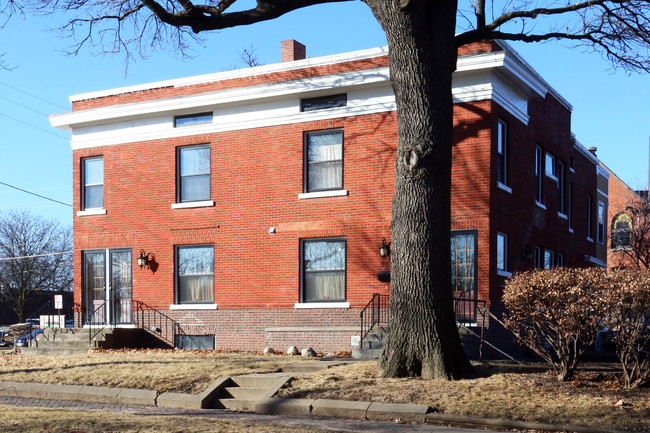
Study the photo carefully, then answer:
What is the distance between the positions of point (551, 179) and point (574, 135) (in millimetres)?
3245

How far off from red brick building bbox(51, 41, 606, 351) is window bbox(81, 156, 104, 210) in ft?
0.16

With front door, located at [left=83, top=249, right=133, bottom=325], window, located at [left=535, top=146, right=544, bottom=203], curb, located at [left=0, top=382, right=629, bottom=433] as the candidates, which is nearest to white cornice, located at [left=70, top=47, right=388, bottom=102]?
front door, located at [left=83, top=249, right=133, bottom=325]

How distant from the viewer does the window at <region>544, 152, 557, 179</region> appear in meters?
23.6

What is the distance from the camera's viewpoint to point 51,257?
5775 cm

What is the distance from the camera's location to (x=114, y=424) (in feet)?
31.3

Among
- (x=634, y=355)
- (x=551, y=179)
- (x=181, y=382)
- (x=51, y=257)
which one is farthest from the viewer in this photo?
(x=51, y=257)

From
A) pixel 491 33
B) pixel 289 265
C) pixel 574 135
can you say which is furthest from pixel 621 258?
pixel 491 33

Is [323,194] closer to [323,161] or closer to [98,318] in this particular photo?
[323,161]

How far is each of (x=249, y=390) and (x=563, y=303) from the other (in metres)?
5.28

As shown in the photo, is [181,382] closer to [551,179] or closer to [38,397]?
[38,397]

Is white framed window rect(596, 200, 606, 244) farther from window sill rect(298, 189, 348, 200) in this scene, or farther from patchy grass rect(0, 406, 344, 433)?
patchy grass rect(0, 406, 344, 433)

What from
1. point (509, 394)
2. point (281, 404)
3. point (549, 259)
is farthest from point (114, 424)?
point (549, 259)

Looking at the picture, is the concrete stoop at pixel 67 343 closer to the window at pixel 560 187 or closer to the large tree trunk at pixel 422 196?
the large tree trunk at pixel 422 196

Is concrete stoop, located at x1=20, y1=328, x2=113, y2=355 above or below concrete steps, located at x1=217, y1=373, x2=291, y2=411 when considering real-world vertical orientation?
below
